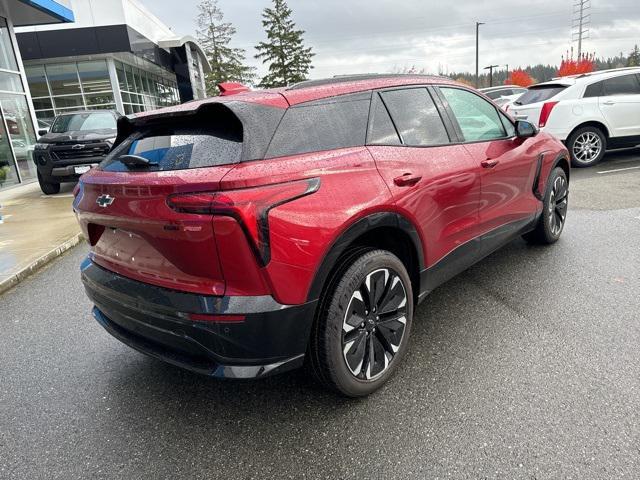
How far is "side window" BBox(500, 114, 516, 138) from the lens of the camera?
3.81 m

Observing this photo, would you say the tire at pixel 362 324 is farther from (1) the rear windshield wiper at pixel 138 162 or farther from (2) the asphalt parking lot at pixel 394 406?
(1) the rear windshield wiper at pixel 138 162

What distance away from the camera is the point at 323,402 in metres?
2.52

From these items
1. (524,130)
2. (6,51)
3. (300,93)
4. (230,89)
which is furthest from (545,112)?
(6,51)

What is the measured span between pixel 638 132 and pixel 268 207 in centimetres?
999

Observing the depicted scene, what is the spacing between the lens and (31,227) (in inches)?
286

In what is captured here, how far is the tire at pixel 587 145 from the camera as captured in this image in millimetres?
8906

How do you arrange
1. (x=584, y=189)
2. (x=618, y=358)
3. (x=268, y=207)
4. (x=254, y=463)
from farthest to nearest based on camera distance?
1. (x=584, y=189)
2. (x=618, y=358)
3. (x=254, y=463)
4. (x=268, y=207)

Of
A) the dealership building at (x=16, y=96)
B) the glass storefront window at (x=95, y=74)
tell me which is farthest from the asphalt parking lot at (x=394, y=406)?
the glass storefront window at (x=95, y=74)

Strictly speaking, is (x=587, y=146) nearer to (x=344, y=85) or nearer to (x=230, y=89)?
(x=344, y=85)

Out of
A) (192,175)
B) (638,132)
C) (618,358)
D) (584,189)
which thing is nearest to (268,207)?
(192,175)

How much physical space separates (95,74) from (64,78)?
1505 millimetres

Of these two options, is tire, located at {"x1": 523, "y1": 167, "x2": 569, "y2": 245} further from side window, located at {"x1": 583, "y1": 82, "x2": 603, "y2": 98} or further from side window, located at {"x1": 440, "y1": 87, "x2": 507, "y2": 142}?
side window, located at {"x1": 583, "y1": 82, "x2": 603, "y2": 98}

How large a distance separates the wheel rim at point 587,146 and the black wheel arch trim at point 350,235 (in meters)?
8.13

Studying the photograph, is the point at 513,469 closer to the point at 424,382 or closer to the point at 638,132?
the point at 424,382
